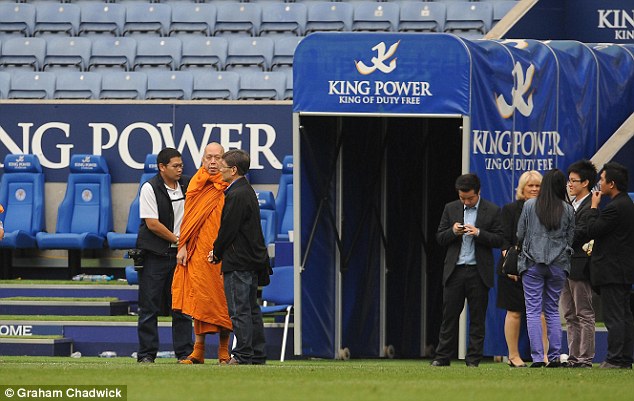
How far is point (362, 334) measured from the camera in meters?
14.3

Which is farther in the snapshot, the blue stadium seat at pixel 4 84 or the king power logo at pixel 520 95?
the blue stadium seat at pixel 4 84

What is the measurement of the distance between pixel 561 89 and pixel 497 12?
699 cm

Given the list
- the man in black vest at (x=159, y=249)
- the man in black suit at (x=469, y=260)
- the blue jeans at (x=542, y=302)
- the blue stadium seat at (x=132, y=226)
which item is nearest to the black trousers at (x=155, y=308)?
the man in black vest at (x=159, y=249)

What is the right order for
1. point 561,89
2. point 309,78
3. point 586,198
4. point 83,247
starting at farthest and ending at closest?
point 83,247, point 561,89, point 309,78, point 586,198

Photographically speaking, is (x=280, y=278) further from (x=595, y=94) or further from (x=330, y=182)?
(x=595, y=94)

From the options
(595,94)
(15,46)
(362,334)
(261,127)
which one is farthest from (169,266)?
(15,46)

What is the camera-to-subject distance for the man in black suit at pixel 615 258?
439 inches

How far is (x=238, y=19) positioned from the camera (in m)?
21.3

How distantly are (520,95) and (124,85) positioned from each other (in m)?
7.94

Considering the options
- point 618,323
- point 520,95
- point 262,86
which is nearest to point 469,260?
point 618,323

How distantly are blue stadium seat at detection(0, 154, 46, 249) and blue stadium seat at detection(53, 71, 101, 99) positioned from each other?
1709mm

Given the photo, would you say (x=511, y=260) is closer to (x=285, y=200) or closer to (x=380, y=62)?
(x=380, y=62)

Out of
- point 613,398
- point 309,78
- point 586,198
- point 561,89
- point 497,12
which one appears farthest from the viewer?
point 497,12

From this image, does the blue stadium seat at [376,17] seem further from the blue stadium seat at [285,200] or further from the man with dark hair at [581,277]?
the man with dark hair at [581,277]
